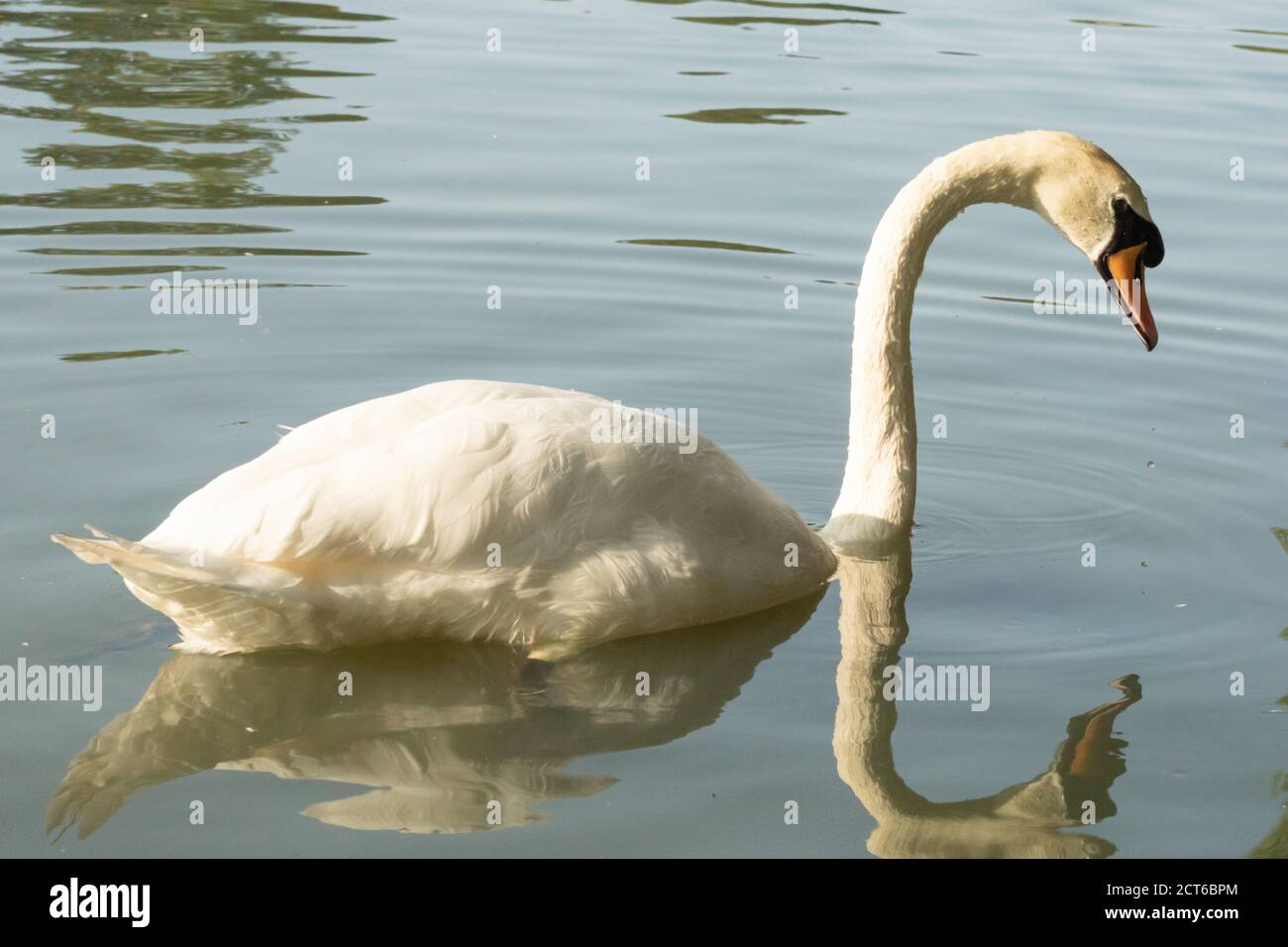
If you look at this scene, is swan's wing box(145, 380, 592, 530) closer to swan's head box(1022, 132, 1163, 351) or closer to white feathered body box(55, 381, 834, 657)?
white feathered body box(55, 381, 834, 657)

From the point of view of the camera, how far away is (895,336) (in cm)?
743

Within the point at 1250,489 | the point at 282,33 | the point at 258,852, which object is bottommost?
the point at 258,852

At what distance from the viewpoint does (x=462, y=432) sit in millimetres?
5922

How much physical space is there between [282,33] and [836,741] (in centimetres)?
1214

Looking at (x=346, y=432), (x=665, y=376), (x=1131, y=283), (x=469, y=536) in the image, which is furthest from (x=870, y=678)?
(x=665, y=376)

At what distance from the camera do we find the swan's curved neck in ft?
24.2

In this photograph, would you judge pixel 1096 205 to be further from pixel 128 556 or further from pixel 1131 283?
pixel 128 556

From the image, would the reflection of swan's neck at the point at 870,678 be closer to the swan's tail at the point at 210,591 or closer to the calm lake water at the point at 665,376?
the calm lake water at the point at 665,376

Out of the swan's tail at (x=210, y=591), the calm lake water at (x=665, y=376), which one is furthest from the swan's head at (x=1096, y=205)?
the swan's tail at (x=210, y=591)

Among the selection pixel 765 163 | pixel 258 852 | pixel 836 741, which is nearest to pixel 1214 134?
pixel 765 163

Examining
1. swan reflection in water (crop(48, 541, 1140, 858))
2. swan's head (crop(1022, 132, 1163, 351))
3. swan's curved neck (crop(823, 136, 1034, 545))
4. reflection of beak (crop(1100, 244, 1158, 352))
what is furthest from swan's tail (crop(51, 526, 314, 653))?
reflection of beak (crop(1100, 244, 1158, 352))

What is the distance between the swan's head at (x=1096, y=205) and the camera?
720 cm

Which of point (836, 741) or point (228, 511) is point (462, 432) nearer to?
point (228, 511)

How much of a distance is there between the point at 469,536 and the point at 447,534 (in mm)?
66
